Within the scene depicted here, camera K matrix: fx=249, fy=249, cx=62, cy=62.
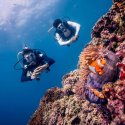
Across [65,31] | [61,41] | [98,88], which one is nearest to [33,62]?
[61,41]

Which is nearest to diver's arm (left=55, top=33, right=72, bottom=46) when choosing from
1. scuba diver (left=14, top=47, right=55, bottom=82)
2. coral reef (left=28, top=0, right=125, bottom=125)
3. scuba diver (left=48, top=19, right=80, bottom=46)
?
scuba diver (left=48, top=19, right=80, bottom=46)

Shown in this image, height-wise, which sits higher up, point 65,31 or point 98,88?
point 65,31

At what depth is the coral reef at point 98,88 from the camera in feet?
11.7

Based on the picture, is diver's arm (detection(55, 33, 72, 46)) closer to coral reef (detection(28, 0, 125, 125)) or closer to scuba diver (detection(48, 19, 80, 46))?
scuba diver (detection(48, 19, 80, 46))

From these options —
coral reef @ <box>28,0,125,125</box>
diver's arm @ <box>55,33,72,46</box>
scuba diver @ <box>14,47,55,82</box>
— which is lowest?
coral reef @ <box>28,0,125,125</box>

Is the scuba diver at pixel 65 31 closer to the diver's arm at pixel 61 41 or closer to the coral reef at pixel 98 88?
the diver's arm at pixel 61 41

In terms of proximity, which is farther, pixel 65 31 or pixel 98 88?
pixel 65 31

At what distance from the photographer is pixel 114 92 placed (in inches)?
137

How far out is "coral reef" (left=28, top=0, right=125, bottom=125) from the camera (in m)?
3.57

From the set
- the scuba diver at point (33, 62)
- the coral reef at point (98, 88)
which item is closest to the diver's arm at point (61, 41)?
the scuba diver at point (33, 62)

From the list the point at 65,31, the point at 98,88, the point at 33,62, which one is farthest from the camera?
the point at 65,31

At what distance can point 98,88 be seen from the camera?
383 centimetres

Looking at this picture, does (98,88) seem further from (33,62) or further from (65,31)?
(65,31)

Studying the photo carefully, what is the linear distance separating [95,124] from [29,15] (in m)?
37.9
